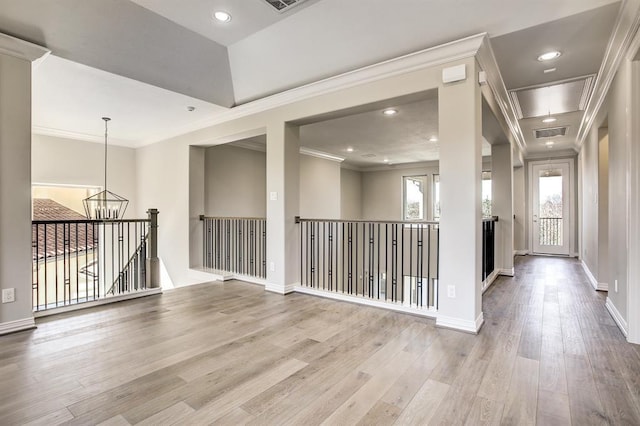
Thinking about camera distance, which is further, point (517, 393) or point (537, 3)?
point (537, 3)

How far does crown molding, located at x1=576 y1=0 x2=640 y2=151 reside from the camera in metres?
2.43

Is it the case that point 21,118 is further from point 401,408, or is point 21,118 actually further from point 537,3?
point 537,3

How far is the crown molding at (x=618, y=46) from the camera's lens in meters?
2.43

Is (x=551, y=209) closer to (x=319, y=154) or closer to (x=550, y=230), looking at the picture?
(x=550, y=230)

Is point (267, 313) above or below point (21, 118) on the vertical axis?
below

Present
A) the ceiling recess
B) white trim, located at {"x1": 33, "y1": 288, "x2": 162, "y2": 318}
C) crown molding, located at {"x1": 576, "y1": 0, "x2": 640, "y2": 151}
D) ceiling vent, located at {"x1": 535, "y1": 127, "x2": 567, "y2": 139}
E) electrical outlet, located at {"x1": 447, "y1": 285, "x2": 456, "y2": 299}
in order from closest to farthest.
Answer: crown molding, located at {"x1": 576, "y1": 0, "x2": 640, "y2": 151}
electrical outlet, located at {"x1": 447, "y1": 285, "x2": 456, "y2": 299}
white trim, located at {"x1": 33, "y1": 288, "x2": 162, "y2": 318}
the ceiling recess
ceiling vent, located at {"x1": 535, "y1": 127, "x2": 567, "y2": 139}

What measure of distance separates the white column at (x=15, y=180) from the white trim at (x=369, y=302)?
291cm

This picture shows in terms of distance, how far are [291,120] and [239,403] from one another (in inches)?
134

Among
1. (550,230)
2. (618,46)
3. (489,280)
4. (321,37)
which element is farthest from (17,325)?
(550,230)

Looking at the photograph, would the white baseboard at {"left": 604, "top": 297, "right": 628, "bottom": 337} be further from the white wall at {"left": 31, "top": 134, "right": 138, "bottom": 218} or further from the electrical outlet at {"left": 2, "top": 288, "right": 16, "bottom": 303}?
the white wall at {"left": 31, "top": 134, "right": 138, "bottom": 218}

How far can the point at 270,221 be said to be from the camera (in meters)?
4.57

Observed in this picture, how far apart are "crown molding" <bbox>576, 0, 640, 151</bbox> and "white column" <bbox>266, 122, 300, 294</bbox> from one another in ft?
11.3

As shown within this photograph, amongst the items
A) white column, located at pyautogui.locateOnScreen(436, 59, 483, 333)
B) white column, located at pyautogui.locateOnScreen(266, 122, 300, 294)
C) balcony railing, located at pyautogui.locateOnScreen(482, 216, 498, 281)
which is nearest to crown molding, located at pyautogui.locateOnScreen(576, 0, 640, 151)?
white column, located at pyautogui.locateOnScreen(436, 59, 483, 333)

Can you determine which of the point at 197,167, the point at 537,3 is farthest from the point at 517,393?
the point at 197,167
